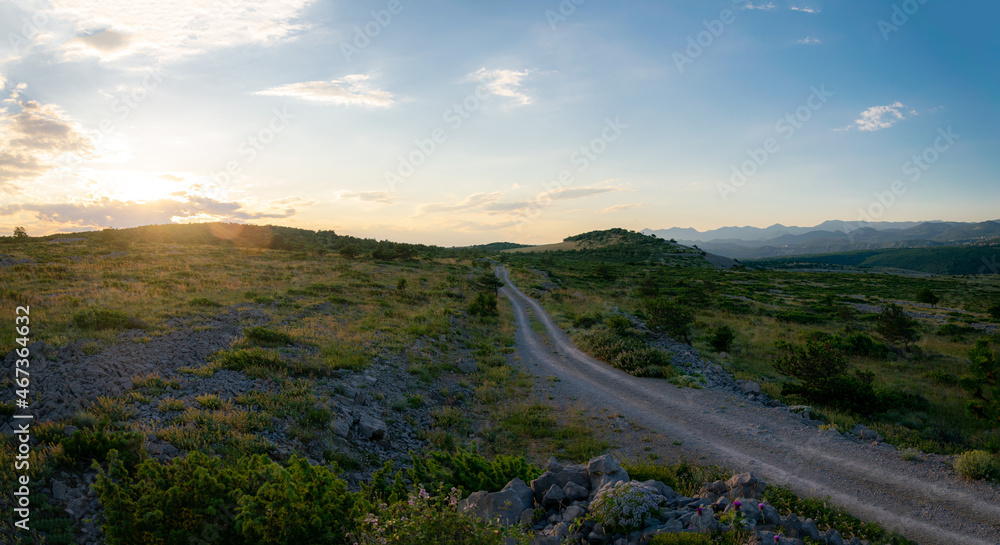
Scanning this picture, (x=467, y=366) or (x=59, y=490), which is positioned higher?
(x=59, y=490)

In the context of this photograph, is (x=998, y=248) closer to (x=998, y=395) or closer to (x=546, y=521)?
(x=998, y=395)

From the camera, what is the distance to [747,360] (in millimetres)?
22516

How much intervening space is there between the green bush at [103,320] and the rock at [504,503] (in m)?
14.0

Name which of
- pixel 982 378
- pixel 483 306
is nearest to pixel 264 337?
pixel 483 306

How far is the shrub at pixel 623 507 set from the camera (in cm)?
633

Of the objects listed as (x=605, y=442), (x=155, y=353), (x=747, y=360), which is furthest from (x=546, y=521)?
(x=747, y=360)

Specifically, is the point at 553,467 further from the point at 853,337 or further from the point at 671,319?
the point at 853,337

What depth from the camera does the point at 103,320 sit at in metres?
13.4

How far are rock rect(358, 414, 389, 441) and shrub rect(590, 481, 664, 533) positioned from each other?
620 centimetres

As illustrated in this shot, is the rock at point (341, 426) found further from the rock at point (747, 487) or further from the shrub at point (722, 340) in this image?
the shrub at point (722, 340)

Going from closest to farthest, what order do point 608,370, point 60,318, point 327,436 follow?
point 327,436 → point 60,318 → point 608,370

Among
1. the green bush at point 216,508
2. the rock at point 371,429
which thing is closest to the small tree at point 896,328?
the rock at point 371,429

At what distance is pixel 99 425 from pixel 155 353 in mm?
5162

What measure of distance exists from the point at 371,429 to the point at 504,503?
5.14 meters
